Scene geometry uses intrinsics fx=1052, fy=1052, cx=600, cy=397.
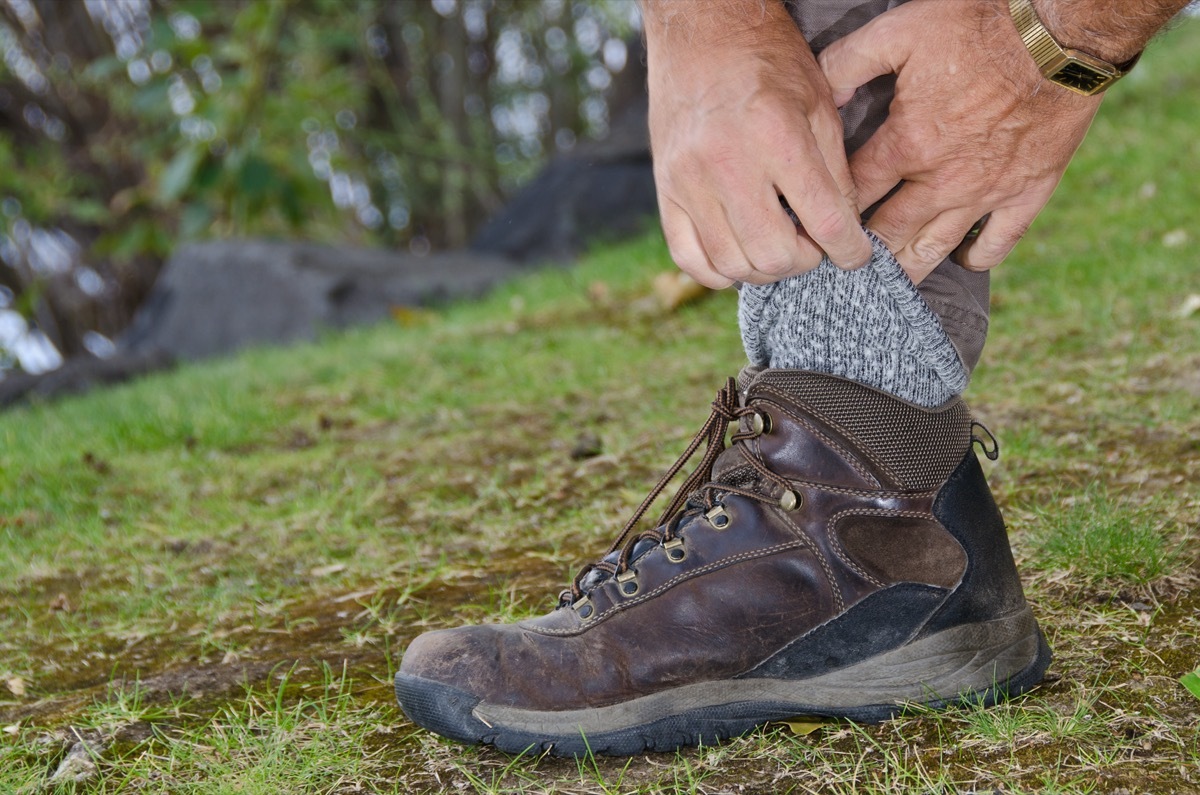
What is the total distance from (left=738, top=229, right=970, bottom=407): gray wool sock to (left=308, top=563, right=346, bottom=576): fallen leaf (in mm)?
989

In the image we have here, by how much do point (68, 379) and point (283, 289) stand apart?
120 centimetres

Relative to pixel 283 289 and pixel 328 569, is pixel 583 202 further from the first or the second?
pixel 328 569

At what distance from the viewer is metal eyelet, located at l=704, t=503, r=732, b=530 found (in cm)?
128

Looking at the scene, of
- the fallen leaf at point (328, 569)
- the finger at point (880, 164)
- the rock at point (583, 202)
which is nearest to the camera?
the finger at point (880, 164)

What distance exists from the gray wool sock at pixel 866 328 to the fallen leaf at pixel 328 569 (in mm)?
989

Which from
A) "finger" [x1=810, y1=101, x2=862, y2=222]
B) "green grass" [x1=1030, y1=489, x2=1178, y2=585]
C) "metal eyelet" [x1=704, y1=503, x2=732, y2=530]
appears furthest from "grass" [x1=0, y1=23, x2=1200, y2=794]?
"finger" [x1=810, y1=101, x2=862, y2=222]

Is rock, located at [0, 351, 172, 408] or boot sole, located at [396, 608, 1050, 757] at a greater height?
rock, located at [0, 351, 172, 408]

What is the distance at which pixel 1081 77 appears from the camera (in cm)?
112

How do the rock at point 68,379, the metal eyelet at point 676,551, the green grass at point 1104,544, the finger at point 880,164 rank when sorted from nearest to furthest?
the finger at point 880,164 < the metal eyelet at point 676,551 < the green grass at point 1104,544 < the rock at point 68,379

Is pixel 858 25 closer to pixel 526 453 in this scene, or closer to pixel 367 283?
pixel 526 453

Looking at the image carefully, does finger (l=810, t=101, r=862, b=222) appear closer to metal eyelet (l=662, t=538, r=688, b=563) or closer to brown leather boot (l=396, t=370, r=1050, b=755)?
brown leather boot (l=396, t=370, r=1050, b=755)

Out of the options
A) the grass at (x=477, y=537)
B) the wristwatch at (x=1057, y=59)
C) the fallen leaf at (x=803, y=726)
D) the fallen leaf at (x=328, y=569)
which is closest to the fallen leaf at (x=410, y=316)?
the grass at (x=477, y=537)

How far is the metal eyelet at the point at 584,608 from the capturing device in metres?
1.29

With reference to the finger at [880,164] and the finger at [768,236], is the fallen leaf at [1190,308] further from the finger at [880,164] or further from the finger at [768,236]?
the finger at [768,236]
